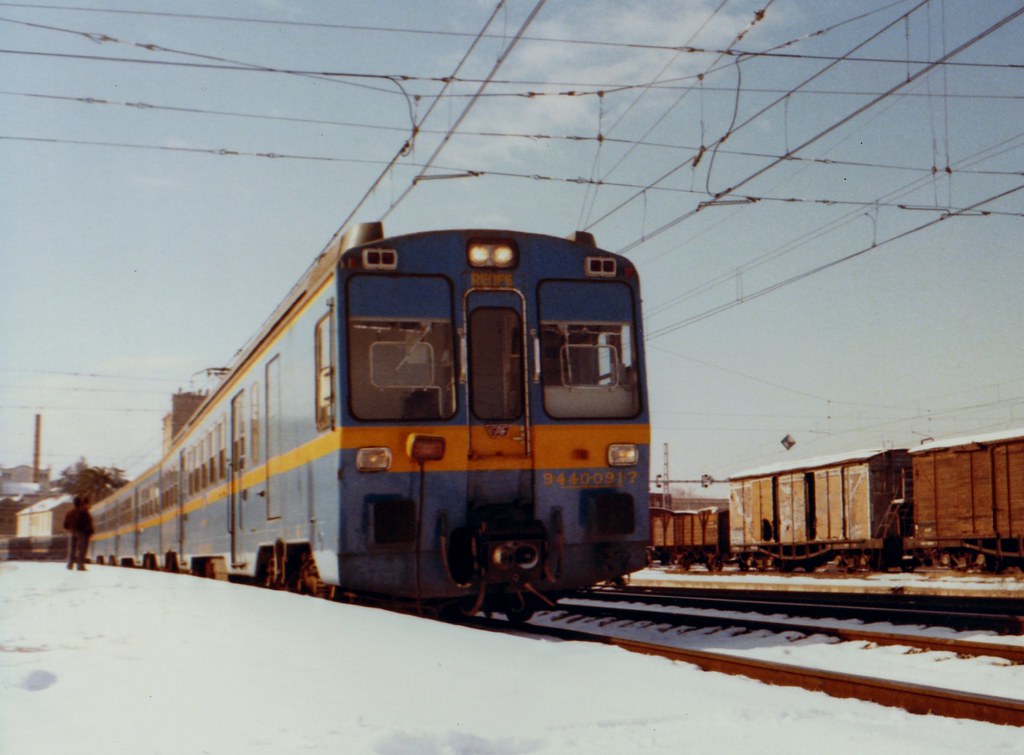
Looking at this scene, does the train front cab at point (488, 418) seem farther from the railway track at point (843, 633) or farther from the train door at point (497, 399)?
the railway track at point (843, 633)

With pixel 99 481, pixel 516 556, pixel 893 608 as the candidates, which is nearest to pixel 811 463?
pixel 893 608

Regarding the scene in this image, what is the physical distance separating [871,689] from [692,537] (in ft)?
110

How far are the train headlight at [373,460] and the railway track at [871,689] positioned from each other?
2.61 m

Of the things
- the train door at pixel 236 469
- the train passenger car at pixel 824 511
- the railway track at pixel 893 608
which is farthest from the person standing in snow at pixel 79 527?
the train passenger car at pixel 824 511

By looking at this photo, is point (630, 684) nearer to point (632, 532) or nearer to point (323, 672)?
point (323, 672)

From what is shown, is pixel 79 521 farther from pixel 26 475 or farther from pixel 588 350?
pixel 26 475

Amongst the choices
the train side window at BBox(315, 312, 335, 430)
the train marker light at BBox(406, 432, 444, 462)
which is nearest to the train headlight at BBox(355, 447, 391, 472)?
the train marker light at BBox(406, 432, 444, 462)

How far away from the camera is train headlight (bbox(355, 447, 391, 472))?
8.96 metres

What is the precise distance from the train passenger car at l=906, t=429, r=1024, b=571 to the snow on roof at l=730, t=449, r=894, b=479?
1466 millimetres

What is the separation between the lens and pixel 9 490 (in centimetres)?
14775

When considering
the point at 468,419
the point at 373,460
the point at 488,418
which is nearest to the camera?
the point at 373,460

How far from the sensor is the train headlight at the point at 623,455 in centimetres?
973

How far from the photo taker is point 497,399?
9539 millimetres

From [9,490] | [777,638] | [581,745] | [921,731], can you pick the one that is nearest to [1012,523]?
[777,638]
